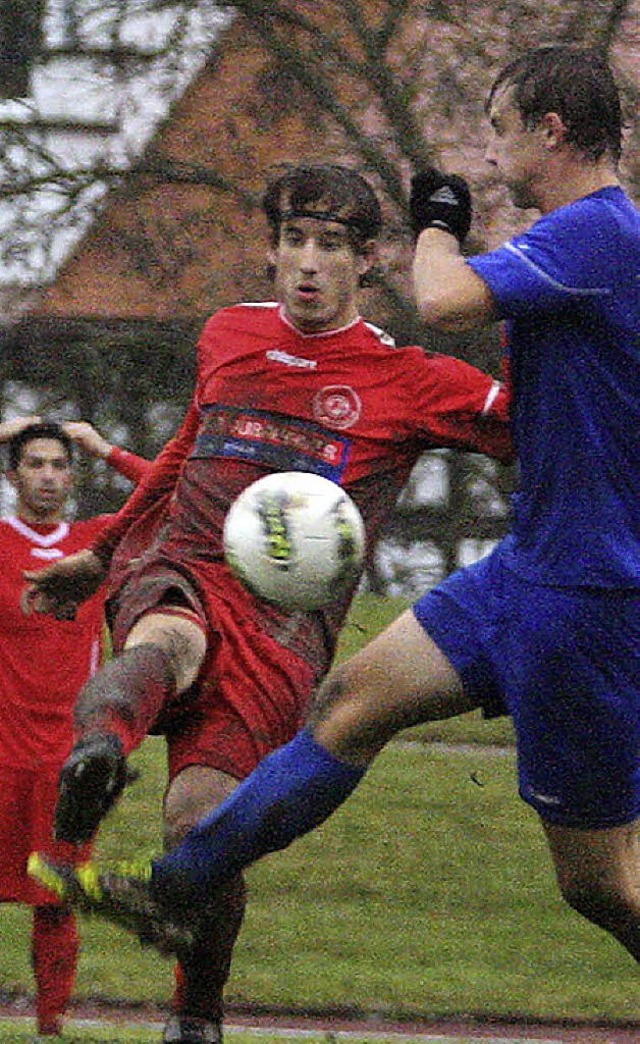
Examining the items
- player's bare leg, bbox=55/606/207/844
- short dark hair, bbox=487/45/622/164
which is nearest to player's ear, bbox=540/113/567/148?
short dark hair, bbox=487/45/622/164

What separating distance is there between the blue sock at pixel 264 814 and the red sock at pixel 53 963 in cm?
176

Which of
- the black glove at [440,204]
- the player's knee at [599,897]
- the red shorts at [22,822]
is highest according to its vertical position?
the black glove at [440,204]

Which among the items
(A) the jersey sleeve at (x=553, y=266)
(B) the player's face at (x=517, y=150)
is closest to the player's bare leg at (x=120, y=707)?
(A) the jersey sleeve at (x=553, y=266)

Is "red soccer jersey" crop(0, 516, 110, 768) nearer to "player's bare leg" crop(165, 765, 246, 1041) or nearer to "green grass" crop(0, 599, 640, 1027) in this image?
"green grass" crop(0, 599, 640, 1027)

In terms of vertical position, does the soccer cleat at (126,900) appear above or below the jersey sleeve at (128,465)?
above

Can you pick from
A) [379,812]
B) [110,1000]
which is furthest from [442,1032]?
[379,812]

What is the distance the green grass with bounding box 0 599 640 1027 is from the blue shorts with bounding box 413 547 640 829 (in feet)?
9.59

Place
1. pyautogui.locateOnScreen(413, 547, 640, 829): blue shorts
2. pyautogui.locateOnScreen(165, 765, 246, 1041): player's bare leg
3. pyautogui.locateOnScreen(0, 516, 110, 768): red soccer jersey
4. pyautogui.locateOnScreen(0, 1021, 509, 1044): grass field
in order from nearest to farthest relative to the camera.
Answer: pyautogui.locateOnScreen(413, 547, 640, 829): blue shorts, pyautogui.locateOnScreen(165, 765, 246, 1041): player's bare leg, pyautogui.locateOnScreen(0, 1021, 509, 1044): grass field, pyautogui.locateOnScreen(0, 516, 110, 768): red soccer jersey

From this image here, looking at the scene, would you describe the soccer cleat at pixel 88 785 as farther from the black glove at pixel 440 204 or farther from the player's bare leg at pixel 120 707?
the black glove at pixel 440 204

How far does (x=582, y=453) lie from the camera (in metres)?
4.94

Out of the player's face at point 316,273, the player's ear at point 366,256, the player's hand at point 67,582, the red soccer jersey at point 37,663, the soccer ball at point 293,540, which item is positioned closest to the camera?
the soccer ball at point 293,540

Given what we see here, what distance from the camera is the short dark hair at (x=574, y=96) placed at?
16.4ft

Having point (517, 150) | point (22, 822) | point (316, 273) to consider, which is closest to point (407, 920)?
point (22, 822)

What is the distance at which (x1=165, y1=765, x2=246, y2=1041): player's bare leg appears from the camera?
5609mm
